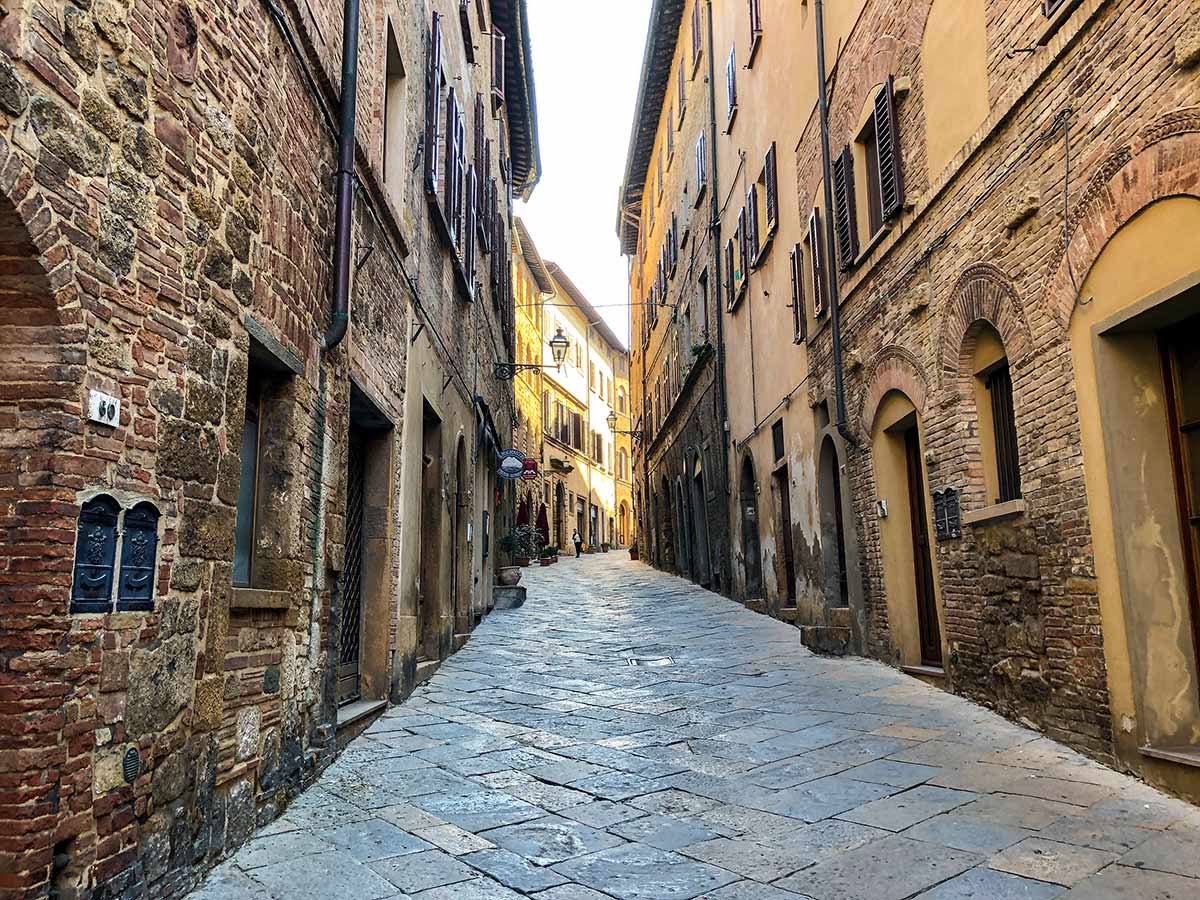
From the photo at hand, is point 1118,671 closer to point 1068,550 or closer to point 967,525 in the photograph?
point 1068,550

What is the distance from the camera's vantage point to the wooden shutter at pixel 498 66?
16.2 metres

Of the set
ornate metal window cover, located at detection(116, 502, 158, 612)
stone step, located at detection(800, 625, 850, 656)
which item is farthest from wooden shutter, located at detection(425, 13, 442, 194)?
ornate metal window cover, located at detection(116, 502, 158, 612)

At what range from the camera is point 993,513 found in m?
6.18

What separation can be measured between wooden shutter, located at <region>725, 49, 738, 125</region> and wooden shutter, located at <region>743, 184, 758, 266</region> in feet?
6.80

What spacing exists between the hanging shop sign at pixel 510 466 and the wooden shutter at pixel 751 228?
528 cm

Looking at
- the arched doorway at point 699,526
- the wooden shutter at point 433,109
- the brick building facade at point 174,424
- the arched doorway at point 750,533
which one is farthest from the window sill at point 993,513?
the arched doorway at point 699,526

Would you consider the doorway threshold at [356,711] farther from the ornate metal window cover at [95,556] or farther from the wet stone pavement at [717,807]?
the ornate metal window cover at [95,556]

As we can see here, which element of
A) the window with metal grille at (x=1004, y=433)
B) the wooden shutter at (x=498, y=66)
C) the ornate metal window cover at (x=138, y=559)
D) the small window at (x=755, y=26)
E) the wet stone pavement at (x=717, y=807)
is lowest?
the wet stone pavement at (x=717, y=807)

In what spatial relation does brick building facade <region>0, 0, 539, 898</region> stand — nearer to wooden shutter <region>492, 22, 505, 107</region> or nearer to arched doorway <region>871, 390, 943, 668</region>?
arched doorway <region>871, 390, 943, 668</region>

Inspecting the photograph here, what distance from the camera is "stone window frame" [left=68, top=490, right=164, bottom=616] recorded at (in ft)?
9.61

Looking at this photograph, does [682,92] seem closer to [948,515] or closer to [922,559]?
[922,559]

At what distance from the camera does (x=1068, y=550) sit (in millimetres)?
5203

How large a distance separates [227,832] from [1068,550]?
4.47m

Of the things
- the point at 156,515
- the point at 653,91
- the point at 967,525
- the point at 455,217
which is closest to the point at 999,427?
the point at 967,525
